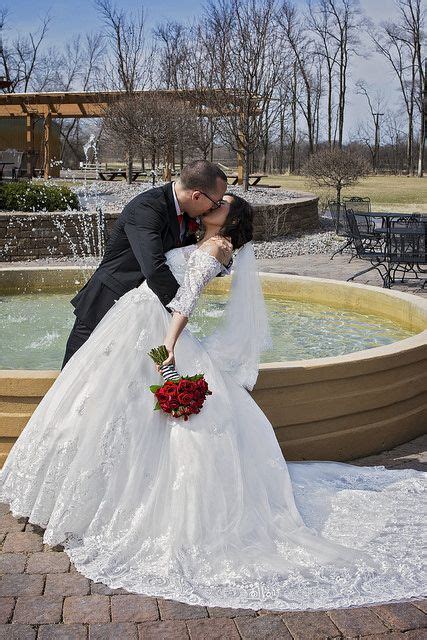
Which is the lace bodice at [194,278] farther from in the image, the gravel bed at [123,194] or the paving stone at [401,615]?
the gravel bed at [123,194]

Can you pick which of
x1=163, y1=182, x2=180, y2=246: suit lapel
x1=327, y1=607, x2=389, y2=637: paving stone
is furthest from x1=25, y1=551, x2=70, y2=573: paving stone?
x1=163, y1=182, x2=180, y2=246: suit lapel

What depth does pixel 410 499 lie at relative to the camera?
4.02m

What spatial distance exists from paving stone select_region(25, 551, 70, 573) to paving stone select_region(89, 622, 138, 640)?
19.7 inches

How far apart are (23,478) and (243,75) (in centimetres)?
2093

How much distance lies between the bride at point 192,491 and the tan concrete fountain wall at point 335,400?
473 mm

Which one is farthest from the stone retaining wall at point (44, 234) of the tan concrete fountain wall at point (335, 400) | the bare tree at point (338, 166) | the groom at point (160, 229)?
the groom at point (160, 229)

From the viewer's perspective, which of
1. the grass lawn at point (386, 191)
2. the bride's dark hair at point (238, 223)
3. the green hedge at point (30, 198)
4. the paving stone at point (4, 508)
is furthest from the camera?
the grass lawn at point (386, 191)

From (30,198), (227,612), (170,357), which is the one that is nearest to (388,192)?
(30,198)

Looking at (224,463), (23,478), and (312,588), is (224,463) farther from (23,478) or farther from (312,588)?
(23,478)

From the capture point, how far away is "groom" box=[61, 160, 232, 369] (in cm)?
369

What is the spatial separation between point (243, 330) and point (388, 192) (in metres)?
30.0

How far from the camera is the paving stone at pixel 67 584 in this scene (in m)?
3.16

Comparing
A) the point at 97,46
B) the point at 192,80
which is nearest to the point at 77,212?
the point at 192,80

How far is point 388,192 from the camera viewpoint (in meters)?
32.8
